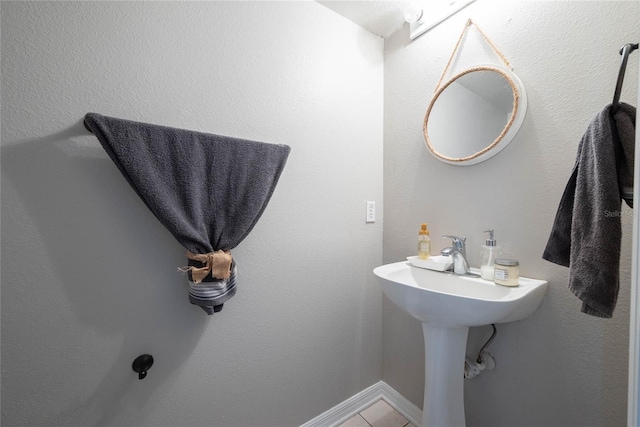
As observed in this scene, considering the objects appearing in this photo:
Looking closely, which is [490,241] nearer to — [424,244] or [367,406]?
[424,244]

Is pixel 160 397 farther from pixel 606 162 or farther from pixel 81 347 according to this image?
pixel 606 162

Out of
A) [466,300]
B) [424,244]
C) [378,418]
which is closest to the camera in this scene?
[466,300]

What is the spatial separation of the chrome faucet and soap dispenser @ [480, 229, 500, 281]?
60mm

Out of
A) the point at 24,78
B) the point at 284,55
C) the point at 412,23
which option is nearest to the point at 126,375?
the point at 24,78

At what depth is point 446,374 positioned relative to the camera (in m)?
0.88

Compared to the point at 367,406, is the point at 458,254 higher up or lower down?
higher up

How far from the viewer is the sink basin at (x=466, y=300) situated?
2.26 feet

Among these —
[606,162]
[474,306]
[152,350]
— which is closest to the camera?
[606,162]

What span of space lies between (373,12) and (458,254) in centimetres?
119

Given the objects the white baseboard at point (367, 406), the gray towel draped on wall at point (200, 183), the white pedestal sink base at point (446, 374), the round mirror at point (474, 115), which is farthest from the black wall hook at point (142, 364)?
the round mirror at point (474, 115)

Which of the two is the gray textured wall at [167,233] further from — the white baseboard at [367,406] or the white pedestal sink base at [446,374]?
the white pedestal sink base at [446,374]

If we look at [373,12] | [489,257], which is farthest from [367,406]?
[373,12]

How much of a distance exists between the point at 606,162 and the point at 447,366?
0.77 meters

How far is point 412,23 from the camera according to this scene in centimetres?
117
